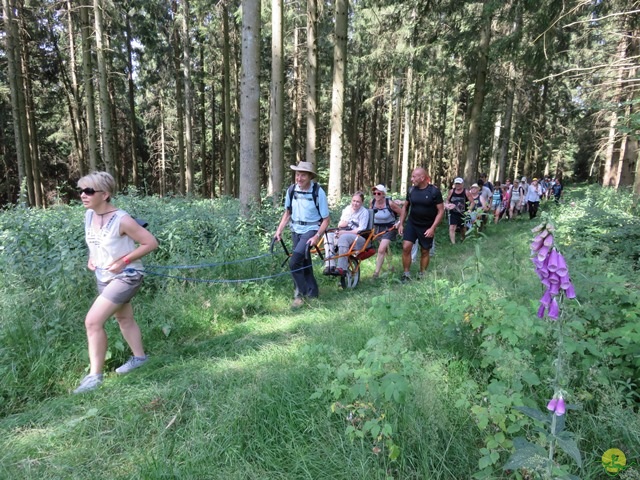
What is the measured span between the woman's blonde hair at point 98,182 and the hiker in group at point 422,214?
4575 mm

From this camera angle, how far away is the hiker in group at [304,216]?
528 cm

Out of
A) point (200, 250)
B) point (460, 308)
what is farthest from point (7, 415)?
point (460, 308)

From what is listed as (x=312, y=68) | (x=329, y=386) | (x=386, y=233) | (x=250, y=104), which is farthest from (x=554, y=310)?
(x=312, y=68)

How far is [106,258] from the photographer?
3.37m

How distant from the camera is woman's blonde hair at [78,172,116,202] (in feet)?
10.4

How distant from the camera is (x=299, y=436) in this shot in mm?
2334

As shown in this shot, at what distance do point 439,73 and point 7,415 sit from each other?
55.9 ft

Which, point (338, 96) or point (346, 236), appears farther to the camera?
point (338, 96)

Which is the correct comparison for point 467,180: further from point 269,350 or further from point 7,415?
point 7,415

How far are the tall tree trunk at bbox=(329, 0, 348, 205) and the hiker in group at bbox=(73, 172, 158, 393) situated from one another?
723 centimetres

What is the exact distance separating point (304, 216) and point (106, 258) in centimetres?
272

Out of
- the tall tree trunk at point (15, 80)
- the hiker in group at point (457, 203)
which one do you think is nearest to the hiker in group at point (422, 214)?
the hiker in group at point (457, 203)

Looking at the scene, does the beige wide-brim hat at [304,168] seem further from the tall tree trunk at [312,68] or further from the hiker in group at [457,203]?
the tall tree trunk at [312,68]

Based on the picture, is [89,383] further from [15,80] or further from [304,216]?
[15,80]
